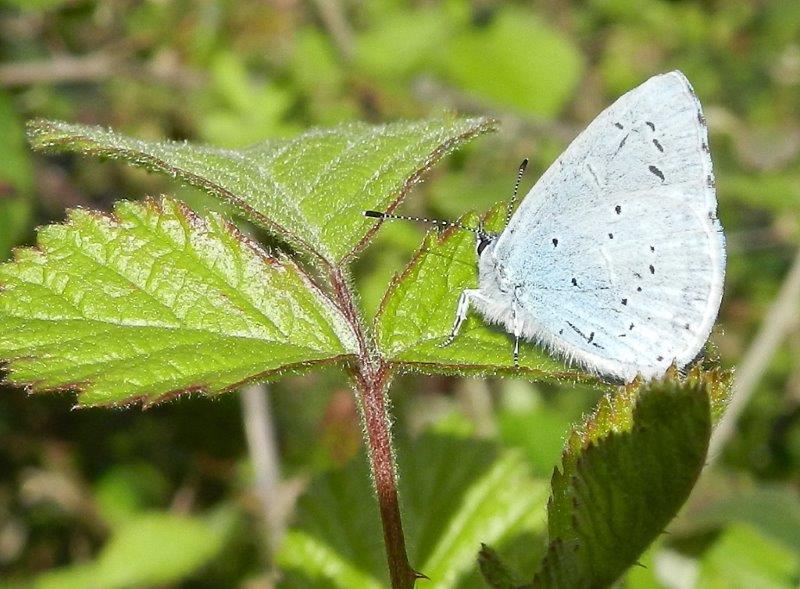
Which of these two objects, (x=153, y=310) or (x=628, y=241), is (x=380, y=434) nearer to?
(x=153, y=310)

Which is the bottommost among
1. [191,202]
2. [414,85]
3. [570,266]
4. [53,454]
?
[570,266]

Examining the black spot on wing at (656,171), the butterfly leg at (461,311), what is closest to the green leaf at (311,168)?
the butterfly leg at (461,311)

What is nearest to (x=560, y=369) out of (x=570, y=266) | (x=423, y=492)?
(x=570, y=266)

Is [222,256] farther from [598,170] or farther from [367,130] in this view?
[598,170]

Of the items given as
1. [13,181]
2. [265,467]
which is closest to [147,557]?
[265,467]

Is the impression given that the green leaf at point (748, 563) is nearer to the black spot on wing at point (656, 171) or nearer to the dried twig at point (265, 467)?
the black spot on wing at point (656, 171)

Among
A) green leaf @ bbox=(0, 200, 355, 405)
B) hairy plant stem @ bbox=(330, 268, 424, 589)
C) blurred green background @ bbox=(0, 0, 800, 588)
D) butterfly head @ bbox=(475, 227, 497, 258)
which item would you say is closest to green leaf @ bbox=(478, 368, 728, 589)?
hairy plant stem @ bbox=(330, 268, 424, 589)
